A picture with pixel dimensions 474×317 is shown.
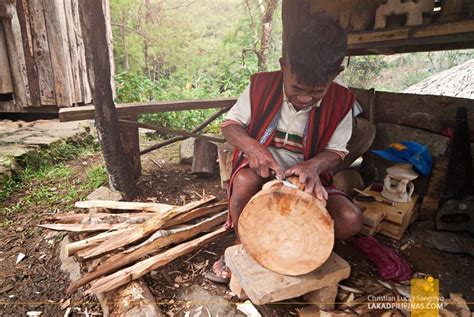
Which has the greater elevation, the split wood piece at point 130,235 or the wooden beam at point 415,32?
the wooden beam at point 415,32

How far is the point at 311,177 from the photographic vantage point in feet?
5.82

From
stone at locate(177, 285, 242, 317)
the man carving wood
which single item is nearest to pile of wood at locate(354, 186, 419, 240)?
the man carving wood

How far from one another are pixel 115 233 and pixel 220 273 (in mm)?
958

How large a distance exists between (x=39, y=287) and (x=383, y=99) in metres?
4.26

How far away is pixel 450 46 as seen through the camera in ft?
11.7

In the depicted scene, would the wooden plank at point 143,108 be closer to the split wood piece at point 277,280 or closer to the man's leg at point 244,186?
the man's leg at point 244,186

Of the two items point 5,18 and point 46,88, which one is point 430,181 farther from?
point 5,18

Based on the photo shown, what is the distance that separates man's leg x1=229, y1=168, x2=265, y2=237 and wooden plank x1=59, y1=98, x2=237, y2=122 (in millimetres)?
2008

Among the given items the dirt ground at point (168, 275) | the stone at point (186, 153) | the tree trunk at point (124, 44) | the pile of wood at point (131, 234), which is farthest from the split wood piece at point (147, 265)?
the tree trunk at point (124, 44)

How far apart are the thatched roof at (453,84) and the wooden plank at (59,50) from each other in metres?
7.40

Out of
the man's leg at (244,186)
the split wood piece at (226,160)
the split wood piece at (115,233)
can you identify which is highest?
the man's leg at (244,186)

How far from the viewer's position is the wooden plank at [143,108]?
3.27 metres

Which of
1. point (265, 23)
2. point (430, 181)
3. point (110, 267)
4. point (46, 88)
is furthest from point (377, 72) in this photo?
point (110, 267)

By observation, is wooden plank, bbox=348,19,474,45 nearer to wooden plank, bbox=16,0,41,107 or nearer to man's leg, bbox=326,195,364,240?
man's leg, bbox=326,195,364,240
